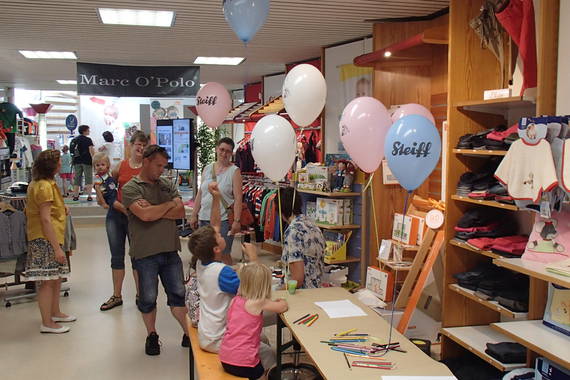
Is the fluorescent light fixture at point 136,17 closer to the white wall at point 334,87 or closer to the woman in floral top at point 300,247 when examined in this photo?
the white wall at point 334,87

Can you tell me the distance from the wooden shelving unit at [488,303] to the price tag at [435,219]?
62 centimetres

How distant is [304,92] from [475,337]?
2.11 meters

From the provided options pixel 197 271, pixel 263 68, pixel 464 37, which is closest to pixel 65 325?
pixel 197 271

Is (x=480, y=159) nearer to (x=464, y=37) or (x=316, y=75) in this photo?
(x=464, y=37)

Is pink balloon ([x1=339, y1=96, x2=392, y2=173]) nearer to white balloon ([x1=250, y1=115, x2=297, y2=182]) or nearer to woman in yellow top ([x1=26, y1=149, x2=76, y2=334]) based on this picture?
white balloon ([x1=250, y1=115, x2=297, y2=182])

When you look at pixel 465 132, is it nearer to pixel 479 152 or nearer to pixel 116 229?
pixel 479 152

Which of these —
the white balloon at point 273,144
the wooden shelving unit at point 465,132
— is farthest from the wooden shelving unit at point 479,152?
the white balloon at point 273,144

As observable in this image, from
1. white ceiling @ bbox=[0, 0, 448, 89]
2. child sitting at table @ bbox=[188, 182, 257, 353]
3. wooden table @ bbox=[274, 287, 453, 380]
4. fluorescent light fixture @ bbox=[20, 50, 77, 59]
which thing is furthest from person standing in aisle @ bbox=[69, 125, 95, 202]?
wooden table @ bbox=[274, 287, 453, 380]

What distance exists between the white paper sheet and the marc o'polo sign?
473cm

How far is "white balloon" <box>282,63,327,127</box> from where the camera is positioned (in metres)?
3.87

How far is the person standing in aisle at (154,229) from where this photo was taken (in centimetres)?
373

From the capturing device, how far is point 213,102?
576 cm

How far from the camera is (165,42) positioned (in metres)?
6.66

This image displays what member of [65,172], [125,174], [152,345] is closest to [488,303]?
[152,345]
